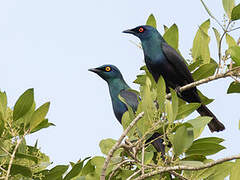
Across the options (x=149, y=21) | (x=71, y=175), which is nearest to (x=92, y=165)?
(x=71, y=175)

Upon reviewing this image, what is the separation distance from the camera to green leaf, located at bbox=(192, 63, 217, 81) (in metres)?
4.39

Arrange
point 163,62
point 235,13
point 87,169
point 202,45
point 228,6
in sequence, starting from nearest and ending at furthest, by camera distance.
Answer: point 87,169 → point 235,13 → point 228,6 → point 202,45 → point 163,62

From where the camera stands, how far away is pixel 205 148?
331 cm

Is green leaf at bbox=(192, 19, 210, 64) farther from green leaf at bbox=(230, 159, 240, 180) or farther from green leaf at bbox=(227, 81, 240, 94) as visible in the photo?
green leaf at bbox=(230, 159, 240, 180)

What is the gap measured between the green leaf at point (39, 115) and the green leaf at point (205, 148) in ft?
3.87

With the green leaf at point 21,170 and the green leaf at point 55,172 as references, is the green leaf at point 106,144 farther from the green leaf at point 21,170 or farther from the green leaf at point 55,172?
the green leaf at point 21,170

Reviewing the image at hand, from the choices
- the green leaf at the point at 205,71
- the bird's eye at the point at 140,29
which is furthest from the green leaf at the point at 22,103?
the bird's eye at the point at 140,29

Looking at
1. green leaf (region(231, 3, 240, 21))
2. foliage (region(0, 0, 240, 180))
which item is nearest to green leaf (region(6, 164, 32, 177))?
foliage (region(0, 0, 240, 180))

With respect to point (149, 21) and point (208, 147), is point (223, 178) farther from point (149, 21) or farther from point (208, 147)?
point (149, 21)

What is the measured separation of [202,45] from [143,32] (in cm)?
178

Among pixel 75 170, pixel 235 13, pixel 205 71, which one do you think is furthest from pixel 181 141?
pixel 205 71

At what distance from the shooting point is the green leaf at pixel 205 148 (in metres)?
3.28

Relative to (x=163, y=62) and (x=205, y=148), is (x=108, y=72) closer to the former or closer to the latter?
(x=163, y=62)

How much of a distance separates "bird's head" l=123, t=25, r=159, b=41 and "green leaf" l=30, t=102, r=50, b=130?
316 cm
